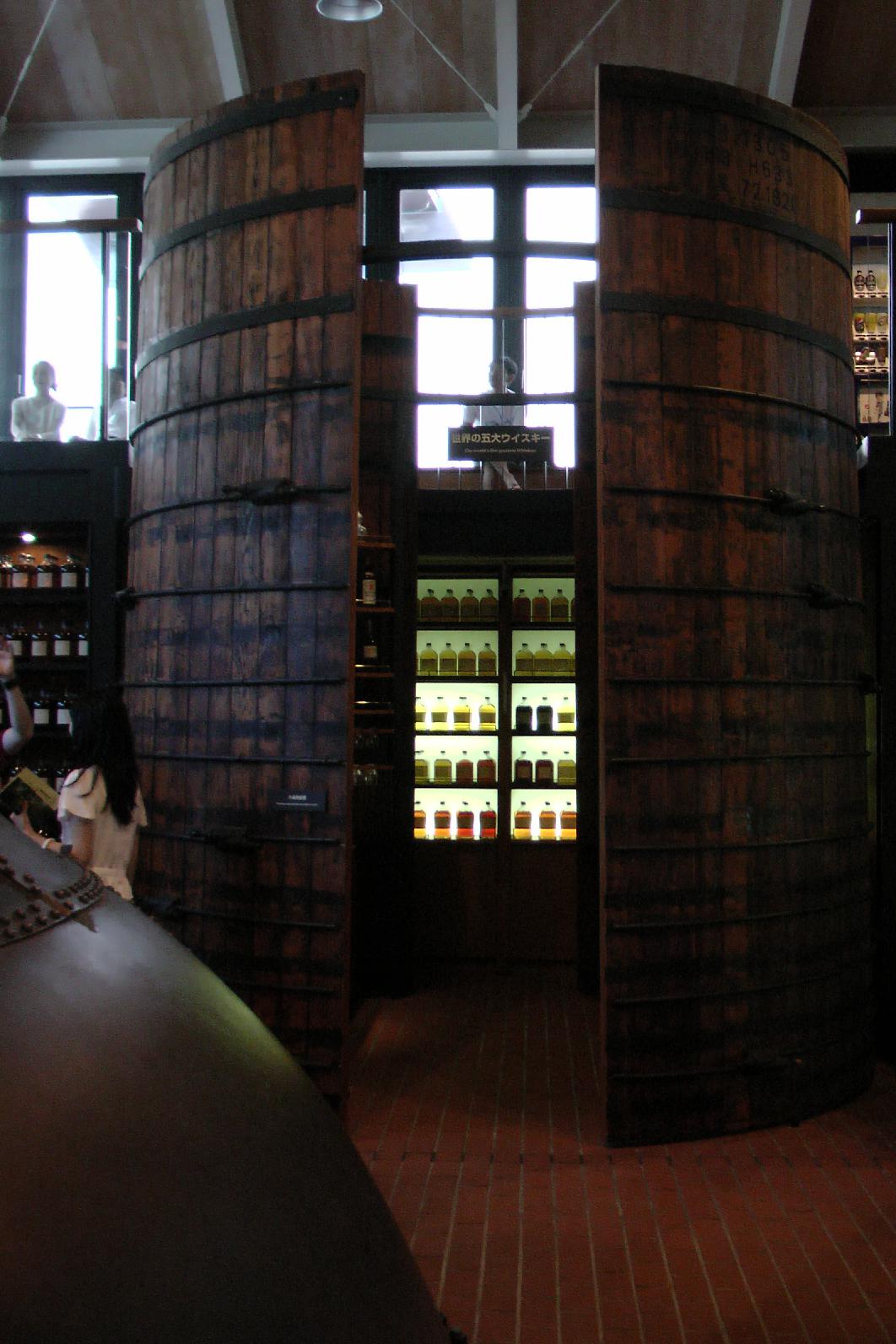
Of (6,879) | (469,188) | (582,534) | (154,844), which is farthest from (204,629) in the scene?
(469,188)

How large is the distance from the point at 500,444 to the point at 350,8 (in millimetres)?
4884

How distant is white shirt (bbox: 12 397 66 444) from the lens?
790 cm

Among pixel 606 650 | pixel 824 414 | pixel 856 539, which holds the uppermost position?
pixel 824 414

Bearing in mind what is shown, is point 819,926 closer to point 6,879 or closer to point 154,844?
point 154,844

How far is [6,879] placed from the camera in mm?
1514

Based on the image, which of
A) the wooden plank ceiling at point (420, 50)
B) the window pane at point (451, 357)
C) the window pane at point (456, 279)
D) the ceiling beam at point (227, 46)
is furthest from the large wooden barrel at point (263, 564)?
the wooden plank ceiling at point (420, 50)

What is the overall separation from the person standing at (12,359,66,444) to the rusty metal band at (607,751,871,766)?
511 centimetres

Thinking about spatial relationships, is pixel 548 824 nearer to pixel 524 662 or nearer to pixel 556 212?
Result: pixel 524 662

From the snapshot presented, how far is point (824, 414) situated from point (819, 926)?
2.17 m

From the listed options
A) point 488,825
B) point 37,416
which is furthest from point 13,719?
point 37,416

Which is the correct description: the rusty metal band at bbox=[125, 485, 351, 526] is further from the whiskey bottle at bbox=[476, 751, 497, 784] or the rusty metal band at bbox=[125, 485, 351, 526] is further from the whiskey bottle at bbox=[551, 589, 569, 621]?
the whiskey bottle at bbox=[551, 589, 569, 621]

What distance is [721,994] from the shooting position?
4.56 m

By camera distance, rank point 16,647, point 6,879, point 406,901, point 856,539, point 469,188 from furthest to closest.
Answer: point 469,188 < point 16,647 < point 406,901 < point 856,539 < point 6,879

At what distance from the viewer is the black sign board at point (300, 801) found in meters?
4.51
